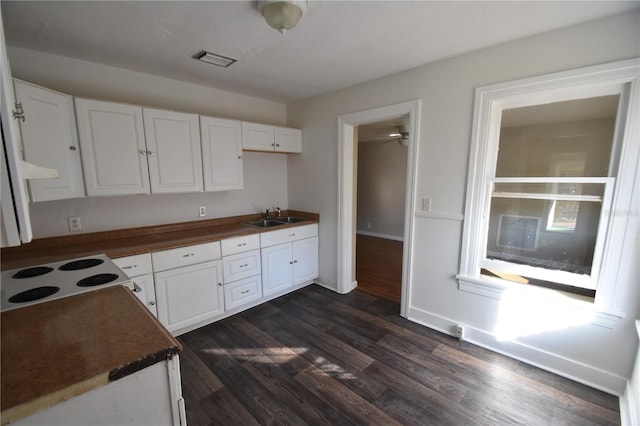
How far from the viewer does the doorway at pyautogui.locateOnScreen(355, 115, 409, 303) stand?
4.74 metres

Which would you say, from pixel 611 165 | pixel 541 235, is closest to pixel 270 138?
pixel 541 235

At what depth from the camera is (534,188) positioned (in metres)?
2.09

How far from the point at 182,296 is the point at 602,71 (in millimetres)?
3489

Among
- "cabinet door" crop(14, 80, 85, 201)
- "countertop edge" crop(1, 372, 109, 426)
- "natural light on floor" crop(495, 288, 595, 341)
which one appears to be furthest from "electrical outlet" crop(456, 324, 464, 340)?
"cabinet door" crop(14, 80, 85, 201)

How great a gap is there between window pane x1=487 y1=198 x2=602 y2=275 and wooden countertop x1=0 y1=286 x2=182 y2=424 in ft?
7.99

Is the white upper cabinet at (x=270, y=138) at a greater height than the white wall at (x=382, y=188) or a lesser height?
greater

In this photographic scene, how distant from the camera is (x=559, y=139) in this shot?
2.00 m

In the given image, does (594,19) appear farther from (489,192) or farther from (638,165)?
(489,192)

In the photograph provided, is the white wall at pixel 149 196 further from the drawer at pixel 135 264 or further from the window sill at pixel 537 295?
the window sill at pixel 537 295

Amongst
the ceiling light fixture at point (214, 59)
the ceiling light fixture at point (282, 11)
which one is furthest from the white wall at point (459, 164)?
the ceiling light fixture at point (282, 11)

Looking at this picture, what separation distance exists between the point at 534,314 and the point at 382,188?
4.30 m

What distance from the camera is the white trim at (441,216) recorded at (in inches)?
92.5

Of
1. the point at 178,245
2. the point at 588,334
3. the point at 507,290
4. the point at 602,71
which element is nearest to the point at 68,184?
the point at 178,245

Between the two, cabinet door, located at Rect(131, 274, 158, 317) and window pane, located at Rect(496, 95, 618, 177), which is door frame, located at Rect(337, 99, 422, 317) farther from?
cabinet door, located at Rect(131, 274, 158, 317)
